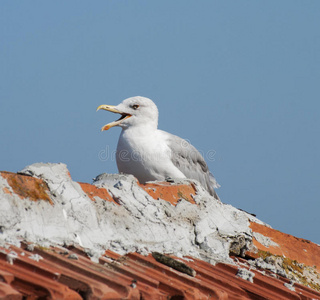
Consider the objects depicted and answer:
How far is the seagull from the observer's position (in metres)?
7.78

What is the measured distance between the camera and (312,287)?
192 inches

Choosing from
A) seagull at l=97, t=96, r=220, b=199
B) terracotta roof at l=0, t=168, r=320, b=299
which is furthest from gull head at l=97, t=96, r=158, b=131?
→ terracotta roof at l=0, t=168, r=320, b=299

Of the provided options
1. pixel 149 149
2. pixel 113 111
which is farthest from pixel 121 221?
pixel 113 111

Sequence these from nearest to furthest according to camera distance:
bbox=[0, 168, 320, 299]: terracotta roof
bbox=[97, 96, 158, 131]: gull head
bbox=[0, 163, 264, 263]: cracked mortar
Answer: bbox=[0, 168, 320, 299]: terracotta roof → bbox=[0, 163, 264, 263]: cracked mortar → bbox=[97, 96, 158, 131]: gull head

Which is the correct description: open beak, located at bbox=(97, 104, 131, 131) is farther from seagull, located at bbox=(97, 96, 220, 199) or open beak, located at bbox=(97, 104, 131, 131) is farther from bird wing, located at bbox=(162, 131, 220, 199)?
bird wing, located at bbox=(162, 131, 220, 199)

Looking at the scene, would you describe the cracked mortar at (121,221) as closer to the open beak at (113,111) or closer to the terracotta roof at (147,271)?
the terracotta roof at (147,271)

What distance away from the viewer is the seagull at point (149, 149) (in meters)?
7.78

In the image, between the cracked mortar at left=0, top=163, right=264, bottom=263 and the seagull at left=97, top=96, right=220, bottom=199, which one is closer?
the cracked mortar at left=0, top=163, right=264, bottom=263

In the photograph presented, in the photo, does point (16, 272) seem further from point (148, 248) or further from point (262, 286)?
point (262, 286)

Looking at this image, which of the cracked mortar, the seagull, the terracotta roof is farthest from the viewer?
the seagull

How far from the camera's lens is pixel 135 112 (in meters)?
8.30

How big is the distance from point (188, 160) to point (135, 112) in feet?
3.24

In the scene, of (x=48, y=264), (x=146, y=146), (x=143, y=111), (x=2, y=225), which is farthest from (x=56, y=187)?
(x=143, y=111)

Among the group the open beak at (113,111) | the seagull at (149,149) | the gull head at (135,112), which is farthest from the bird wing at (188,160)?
the open beak at (113,111)
